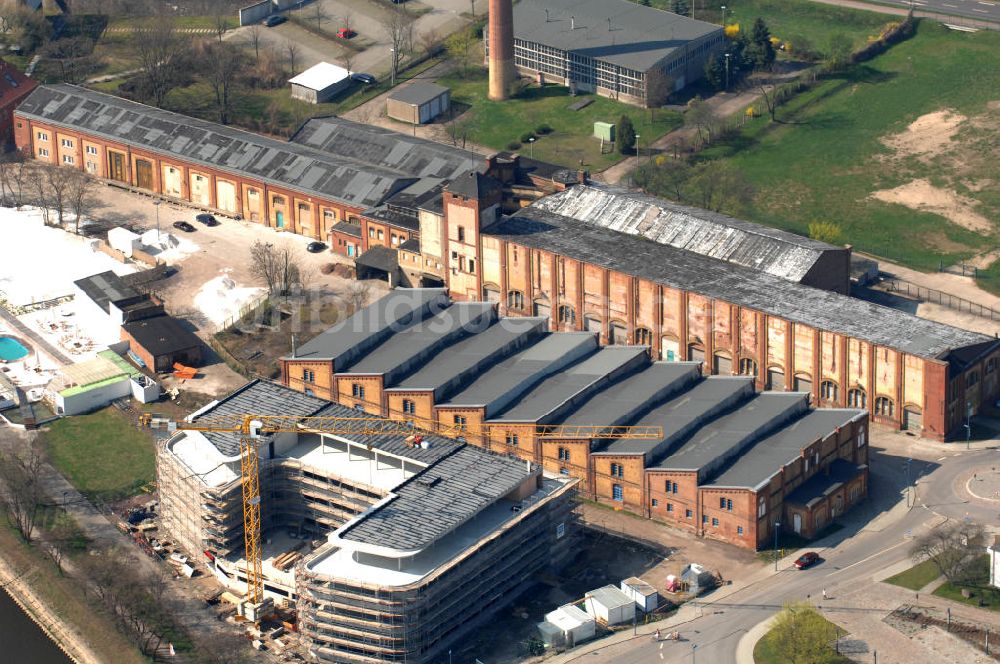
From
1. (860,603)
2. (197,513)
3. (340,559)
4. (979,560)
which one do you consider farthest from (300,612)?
(979,560)

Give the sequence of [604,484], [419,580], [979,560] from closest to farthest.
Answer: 1. [419,580]
2. [979,560]
3. [604,484]

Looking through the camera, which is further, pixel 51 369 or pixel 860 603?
pixel 51 369

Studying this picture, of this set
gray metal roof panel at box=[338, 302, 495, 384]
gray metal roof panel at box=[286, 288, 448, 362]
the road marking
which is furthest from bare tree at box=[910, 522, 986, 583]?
gray metal roof panel at box=[286, 288, 448, 362]

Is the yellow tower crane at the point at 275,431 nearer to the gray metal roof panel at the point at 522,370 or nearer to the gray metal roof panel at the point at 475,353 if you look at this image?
the gray metal roof panel at the point at 522,370

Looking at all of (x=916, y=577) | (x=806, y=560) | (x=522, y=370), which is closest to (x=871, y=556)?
(x=916, y=577)

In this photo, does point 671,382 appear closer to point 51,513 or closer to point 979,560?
point 979,560

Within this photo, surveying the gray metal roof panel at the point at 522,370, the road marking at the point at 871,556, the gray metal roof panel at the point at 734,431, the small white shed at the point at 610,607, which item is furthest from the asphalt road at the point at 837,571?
the gray metal roof panel at the point at 522,370

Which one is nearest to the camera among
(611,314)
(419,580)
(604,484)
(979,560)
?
(419,580)

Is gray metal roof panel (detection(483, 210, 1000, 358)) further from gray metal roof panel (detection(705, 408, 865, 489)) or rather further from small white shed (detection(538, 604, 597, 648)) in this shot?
small white shed (detection(538, 604, 597, 648))
